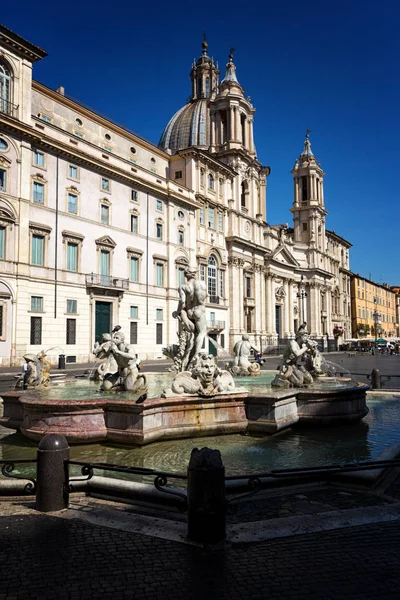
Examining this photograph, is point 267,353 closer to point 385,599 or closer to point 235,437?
point 235,437

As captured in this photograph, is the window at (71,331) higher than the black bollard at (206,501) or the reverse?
higher

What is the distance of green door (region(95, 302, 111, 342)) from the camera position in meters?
33.7

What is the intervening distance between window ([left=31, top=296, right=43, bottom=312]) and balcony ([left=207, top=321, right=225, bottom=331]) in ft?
61.6

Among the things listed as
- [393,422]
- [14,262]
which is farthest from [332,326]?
[393,422]

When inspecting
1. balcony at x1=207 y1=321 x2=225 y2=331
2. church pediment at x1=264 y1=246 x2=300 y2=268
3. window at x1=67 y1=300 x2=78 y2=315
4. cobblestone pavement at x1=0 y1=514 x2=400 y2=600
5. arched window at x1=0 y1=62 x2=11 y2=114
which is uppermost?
arched window at x1=0 y1=62 x2=11 y2=114

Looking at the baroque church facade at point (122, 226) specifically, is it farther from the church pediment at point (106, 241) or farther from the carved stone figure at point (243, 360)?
the carved stone figure at point (243, 360)

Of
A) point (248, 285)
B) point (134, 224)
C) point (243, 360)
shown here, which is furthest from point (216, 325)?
point (243, 360)

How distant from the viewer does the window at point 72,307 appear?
31516mm

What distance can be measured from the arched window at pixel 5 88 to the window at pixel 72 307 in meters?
12.1

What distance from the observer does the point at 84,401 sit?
764 cm

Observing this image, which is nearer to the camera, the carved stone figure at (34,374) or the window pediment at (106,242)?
the carved stone figure at (34,374)

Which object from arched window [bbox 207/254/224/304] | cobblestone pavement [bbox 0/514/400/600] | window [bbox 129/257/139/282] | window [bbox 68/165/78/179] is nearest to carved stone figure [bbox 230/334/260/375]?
cobblestone pavement [bbox 0/514/400/600]

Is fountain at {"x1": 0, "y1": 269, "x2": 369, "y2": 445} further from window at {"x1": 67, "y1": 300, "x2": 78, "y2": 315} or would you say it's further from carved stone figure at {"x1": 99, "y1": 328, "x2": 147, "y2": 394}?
window at {"x1": 67, "y1": 300, "x2": 78, "y2": 315}

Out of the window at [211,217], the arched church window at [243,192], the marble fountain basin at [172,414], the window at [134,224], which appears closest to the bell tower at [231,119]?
the arched church window at [243,192]
